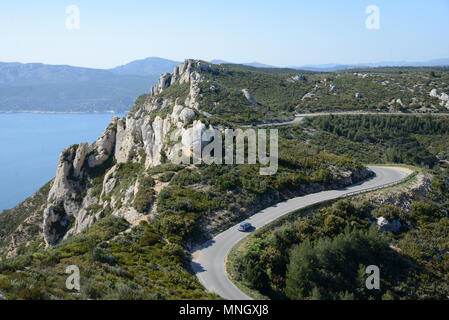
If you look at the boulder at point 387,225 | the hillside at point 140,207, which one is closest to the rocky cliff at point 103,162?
the hillside at point 140,207

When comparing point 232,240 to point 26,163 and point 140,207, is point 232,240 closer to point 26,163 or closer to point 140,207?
point 140,207

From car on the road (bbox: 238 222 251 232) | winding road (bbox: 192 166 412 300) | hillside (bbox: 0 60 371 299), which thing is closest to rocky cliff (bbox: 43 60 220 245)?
hillside (bbox: 0 60 371 299)

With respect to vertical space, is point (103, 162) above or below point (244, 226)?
above

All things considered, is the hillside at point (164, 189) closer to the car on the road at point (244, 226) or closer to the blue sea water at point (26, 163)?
the car on the road at point (244, 226)

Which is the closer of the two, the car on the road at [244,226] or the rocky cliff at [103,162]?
the car on the road at [244,226]

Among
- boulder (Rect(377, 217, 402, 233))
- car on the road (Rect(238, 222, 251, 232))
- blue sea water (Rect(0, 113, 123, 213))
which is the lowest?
blue sea water (Rect(0, 113, 123, 213))

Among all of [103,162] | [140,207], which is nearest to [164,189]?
[140,207]

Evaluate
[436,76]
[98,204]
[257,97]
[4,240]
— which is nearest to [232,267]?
[98,204]

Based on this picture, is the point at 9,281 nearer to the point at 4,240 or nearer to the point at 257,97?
the point at 4,240

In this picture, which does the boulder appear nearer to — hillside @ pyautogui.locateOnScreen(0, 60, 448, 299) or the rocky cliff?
hillside @ pyautogui.locateOnScreen(0, 60, 448, 299)
